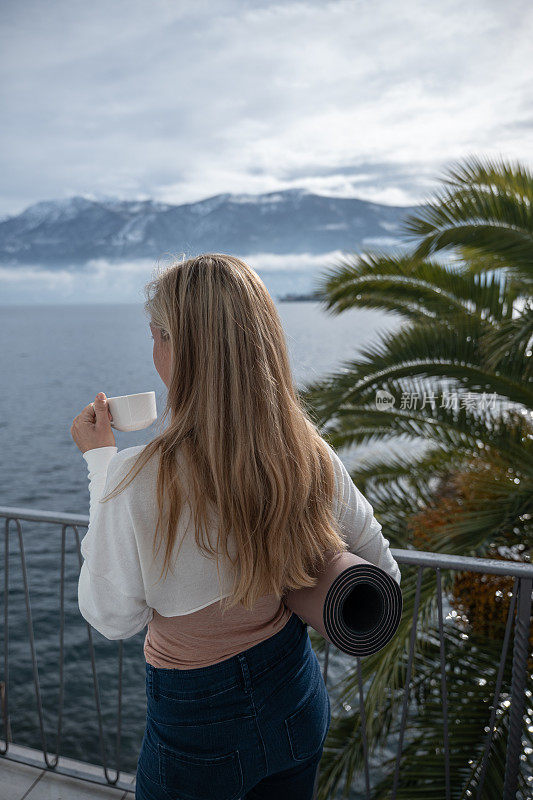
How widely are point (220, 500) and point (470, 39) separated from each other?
26.1ft

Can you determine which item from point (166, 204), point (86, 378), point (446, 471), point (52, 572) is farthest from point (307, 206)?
point (446, 471)

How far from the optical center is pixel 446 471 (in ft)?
21.0

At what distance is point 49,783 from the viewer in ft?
8.13

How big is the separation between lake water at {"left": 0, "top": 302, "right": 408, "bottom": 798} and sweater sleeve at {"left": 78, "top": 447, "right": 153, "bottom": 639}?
128mm

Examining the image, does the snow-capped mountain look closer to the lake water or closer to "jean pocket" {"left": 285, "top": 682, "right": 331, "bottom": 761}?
the lake water

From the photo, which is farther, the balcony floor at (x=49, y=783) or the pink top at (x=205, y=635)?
the balcony floor at (x=49, y=783)

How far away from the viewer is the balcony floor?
2.41 metres

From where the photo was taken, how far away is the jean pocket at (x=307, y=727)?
4.17 feet

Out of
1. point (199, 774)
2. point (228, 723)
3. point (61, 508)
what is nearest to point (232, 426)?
point (228, 723)

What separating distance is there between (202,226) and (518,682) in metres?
132

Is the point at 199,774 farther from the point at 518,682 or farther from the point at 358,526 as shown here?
the point at 518,682

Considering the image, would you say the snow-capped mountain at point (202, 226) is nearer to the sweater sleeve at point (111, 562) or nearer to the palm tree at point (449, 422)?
the palm tree at point (449, 422)

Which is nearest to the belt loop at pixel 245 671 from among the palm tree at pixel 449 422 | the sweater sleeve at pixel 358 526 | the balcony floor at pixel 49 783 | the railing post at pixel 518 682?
the sweater sleeve at pixel 358 526

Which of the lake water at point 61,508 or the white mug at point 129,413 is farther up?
the white mug at point 129,413
